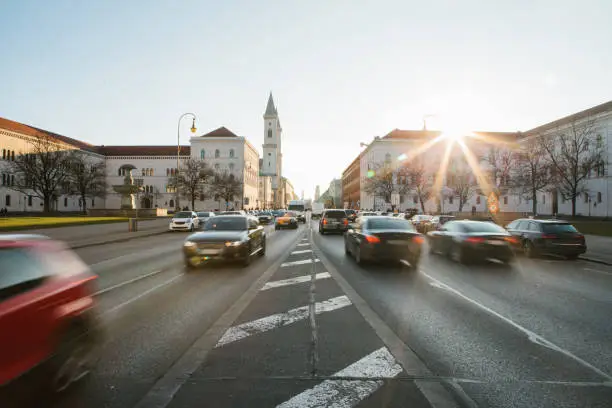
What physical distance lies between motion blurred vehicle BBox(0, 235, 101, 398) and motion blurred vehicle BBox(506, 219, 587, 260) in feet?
48.6

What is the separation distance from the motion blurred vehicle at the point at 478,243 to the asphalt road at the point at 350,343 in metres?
2.48

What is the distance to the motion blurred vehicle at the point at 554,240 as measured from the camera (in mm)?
14367

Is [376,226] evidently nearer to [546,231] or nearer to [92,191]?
[546,231]

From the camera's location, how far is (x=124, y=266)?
11969 mm

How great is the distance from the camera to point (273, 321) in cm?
584

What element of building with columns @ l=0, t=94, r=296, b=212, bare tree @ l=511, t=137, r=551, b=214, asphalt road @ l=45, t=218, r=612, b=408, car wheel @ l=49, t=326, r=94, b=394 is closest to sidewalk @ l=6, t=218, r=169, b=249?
A: asphalt road @ l=45, t=218, r=612, b=408

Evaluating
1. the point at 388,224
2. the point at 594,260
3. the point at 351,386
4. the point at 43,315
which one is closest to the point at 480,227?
the point at 388,224

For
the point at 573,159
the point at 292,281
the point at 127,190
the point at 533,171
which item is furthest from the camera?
the point at 127,190

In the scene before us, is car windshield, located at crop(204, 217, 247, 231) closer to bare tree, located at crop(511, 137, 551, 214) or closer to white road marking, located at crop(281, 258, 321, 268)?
white road marking, located at crop(281, 258, 321, 268)

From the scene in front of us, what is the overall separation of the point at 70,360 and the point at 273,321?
2834 mm

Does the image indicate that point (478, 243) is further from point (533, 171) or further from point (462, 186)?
point (462, 186)

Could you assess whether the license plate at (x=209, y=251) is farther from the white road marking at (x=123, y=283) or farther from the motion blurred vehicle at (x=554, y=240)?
the motion blurred vehicle at (x=554, y=240)

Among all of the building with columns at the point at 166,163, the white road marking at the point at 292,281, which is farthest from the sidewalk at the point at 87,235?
the building with columns at the point at 166,163

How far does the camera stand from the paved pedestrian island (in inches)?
132
